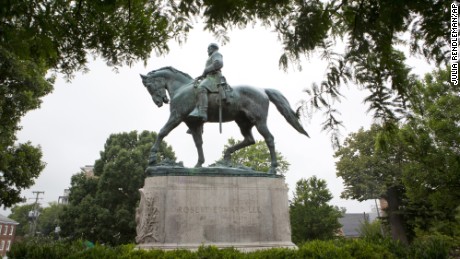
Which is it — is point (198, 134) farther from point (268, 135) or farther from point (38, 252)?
point (38, 252)

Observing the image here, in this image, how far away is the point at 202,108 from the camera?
9.30m

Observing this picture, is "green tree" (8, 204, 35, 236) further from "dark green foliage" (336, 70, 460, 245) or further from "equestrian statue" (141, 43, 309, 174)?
"equestrian statue" (141, 43, 309, 174)

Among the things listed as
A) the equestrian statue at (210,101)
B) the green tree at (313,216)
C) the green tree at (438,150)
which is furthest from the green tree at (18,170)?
the green tree at (438,150)

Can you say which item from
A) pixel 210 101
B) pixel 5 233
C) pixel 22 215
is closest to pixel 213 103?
pixel 210 101

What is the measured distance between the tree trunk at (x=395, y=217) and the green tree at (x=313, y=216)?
32.9 ft

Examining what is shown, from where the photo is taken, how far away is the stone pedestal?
8.27 meters

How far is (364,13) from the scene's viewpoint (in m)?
2.81

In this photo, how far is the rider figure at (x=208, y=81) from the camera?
30.5ft

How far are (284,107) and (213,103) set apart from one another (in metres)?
2.18

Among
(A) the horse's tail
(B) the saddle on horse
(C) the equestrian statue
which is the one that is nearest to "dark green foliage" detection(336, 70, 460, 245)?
(A) the horse's tail

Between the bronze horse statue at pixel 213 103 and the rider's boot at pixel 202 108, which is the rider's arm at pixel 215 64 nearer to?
the bronze horse statue at pixel 213 103

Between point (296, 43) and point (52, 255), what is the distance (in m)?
7.39

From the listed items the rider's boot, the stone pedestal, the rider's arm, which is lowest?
the stone pedestal

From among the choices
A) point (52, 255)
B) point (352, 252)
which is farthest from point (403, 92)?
point (52, 255)
